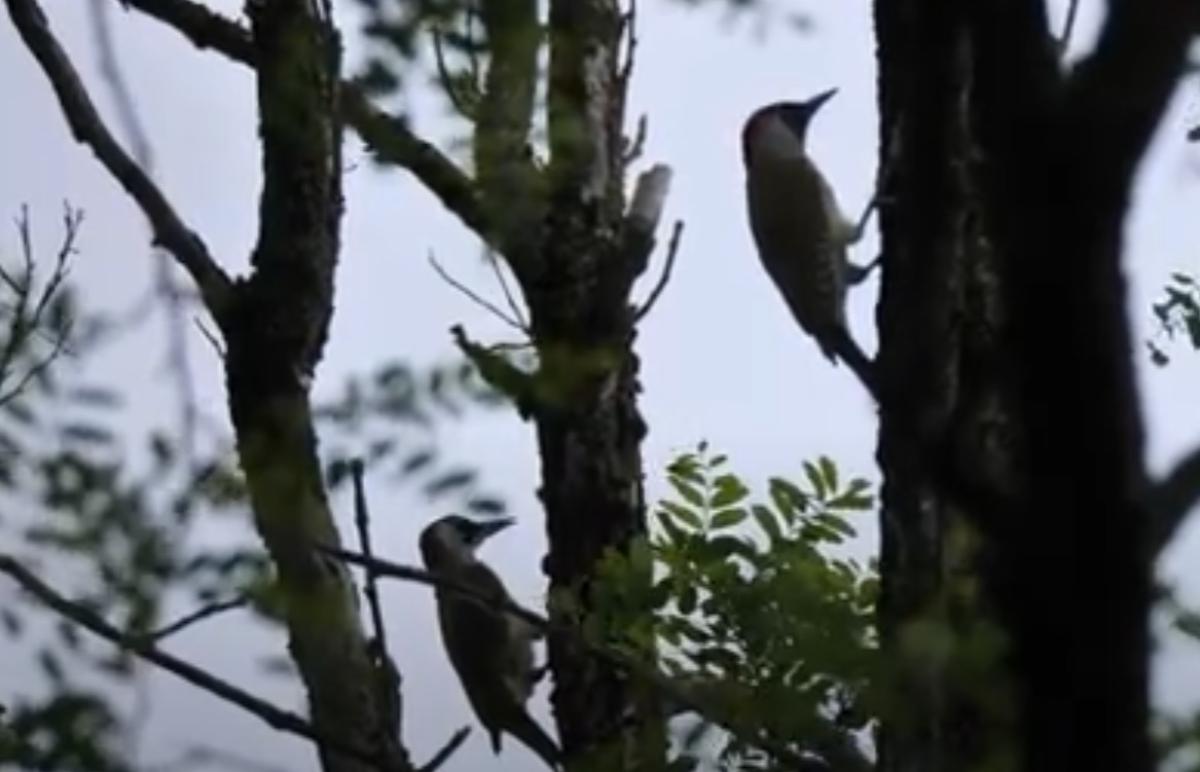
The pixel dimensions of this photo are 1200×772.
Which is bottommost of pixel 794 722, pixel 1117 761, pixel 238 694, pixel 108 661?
pixel 1117 761

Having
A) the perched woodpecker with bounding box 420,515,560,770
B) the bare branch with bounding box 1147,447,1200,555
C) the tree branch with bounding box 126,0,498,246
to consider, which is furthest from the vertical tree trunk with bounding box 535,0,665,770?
the bare branch with bounding box 1147,447,1200,555

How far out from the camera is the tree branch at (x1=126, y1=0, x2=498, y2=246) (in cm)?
181

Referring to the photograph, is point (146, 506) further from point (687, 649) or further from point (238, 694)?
point (687, 649)

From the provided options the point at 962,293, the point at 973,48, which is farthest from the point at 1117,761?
the point at 962,293

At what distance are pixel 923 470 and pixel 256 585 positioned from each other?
960 mm

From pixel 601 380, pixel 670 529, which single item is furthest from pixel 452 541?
pixel 670 529

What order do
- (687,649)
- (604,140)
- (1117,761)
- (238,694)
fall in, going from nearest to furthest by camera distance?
(1117,761), (238,694), (687,649), (604,140)

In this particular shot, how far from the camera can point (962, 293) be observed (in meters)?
1.42

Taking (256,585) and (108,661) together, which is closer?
(256,585)

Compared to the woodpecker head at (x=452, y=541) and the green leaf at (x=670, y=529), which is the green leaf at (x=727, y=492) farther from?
the woodpecker head at (x=452, y=541)

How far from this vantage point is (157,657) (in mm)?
1595

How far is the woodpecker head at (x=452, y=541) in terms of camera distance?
A: 12.5 feet

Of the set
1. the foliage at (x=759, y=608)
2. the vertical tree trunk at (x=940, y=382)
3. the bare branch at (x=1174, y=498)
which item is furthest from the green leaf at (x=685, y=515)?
the bare branch at (x=1174, y=498)

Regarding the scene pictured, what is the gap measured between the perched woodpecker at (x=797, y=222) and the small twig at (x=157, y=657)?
0.97m
